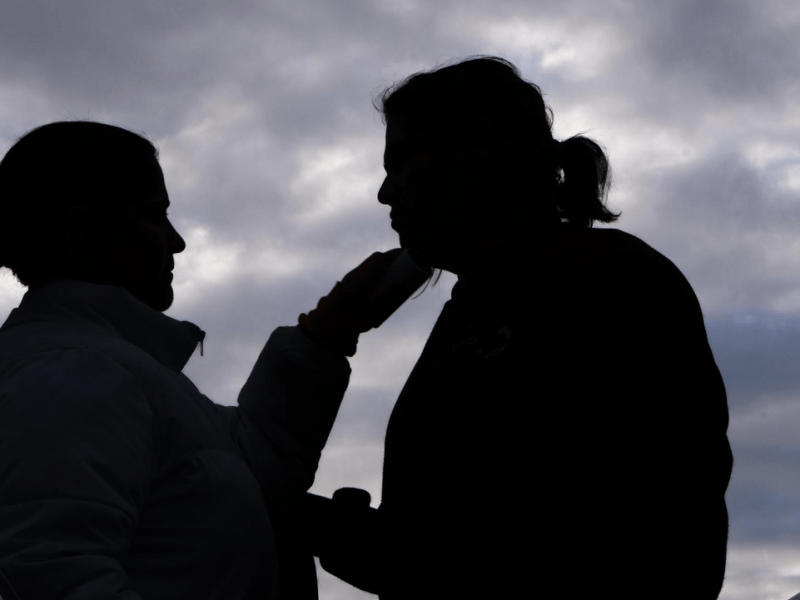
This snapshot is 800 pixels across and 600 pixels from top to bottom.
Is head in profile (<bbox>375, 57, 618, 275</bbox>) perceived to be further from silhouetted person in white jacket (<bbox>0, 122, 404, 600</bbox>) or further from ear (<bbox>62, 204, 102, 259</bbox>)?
ear (<bbox>62, 204, 102, 259</bbox>)

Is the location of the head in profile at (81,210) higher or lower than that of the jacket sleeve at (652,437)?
higher

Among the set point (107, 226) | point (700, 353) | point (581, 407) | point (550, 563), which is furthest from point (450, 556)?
point (107, 226)

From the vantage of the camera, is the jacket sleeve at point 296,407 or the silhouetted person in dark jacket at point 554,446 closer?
the silhouetted person in dark jacket at point 554,446

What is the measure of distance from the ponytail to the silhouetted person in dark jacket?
1.04 feet

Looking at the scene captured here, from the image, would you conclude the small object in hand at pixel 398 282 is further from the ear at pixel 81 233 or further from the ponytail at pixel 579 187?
the ear at pixel 81 233

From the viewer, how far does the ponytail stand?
295 cm

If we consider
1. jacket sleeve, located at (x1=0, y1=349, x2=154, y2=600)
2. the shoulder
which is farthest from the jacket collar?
the shoulder

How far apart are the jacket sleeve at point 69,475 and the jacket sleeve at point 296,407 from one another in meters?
0.81

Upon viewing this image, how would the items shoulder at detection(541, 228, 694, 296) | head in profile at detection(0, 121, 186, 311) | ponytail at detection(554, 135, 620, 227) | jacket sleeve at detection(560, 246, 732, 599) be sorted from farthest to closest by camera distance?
1. ponytail at detection(554, 135, 620, 227)
2. head in profile at detection(0, 121, 186, 311)
3. shoulder at detection(541, 228, 694, 296)
4. jacket sleeve at detection(560, 246, 732, 599)

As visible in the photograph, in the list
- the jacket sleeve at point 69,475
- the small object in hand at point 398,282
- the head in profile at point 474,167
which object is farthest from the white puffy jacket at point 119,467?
the head in profile at point 474,167

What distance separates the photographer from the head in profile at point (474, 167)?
9.12ft

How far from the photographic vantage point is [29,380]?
1.86 metres

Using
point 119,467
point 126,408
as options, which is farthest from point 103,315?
point 119,467

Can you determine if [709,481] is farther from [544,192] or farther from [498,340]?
[544,192]
